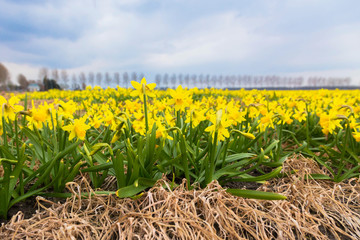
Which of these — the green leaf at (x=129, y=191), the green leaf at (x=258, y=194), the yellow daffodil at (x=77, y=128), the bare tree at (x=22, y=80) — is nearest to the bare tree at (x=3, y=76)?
the bare tree at (x=22, y=80)

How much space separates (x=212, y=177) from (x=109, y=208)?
0.65 m

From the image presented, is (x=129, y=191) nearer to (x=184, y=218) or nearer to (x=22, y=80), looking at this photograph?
(x=184, y=218)

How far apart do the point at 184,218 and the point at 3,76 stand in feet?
Result: 189

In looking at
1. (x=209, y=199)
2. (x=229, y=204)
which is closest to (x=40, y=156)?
(x=209, y=199)

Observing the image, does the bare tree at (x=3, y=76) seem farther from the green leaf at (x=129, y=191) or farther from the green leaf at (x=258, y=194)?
the green leaf at (x=258, y=194)

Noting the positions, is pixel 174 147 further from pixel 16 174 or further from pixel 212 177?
pixel 16 174

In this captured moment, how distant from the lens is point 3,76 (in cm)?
4691

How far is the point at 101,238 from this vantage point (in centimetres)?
127

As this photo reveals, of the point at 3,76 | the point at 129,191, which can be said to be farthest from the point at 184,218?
the point at 3,76

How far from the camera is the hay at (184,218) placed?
124 cm

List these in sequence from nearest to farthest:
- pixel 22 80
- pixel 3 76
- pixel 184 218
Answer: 1. pixel 184 218
2. pixel 3 76
3. pixel 22 80

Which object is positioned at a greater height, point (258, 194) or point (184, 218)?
point (258, 194)

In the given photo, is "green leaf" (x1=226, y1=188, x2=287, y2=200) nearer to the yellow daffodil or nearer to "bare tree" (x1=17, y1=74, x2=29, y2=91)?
the yellow daffodil

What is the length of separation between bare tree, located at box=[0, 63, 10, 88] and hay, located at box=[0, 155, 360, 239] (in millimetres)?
54567
